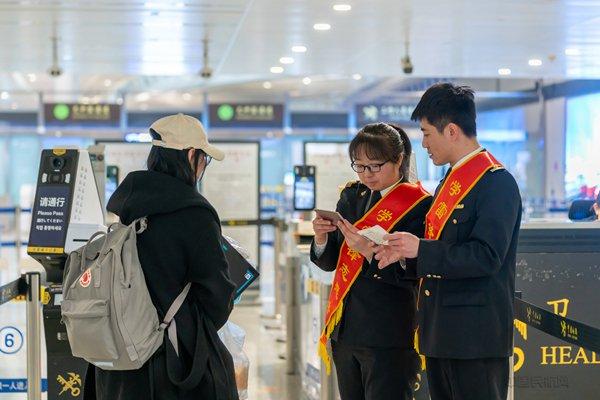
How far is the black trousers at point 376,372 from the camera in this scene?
306 cm

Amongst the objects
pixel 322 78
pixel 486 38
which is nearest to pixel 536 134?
pixel 322 78

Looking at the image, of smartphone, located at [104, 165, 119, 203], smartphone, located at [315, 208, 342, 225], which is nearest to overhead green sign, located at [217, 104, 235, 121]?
smartphone, located at [104, 165, 119, 203]

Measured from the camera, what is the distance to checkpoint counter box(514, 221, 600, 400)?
4.34m

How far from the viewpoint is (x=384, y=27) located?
372 inches

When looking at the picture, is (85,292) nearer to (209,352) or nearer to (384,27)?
(209,352)

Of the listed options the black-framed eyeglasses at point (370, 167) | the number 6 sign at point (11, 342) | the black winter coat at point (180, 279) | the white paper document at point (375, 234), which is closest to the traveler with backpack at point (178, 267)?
the black winter coat at point (180, 279)

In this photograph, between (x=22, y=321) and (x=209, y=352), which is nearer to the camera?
(x=209, y=352)

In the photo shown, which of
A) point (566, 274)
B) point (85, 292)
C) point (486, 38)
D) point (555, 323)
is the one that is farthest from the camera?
point (486, 38)

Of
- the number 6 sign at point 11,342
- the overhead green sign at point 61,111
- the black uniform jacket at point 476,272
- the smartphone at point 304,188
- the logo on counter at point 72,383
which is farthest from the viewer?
the overhead green sign at point 61,111

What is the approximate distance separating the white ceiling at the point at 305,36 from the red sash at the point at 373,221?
5127 mm

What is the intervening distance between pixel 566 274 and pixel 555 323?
121 centimetres

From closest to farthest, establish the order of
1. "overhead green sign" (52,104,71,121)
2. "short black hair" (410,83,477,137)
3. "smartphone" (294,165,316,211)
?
1. "short black hair" (410,83,477,137)
2. "smartphone" (294,165,316,211)
3. "overhead green sign" (52,104,71,121)

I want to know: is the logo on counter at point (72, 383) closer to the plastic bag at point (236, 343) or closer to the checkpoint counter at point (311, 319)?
the plastic bag at point (236, 343)

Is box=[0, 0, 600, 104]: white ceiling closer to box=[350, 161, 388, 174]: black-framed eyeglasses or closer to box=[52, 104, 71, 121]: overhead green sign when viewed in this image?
box=[52, 104, 71, 121]: overhead green sign
